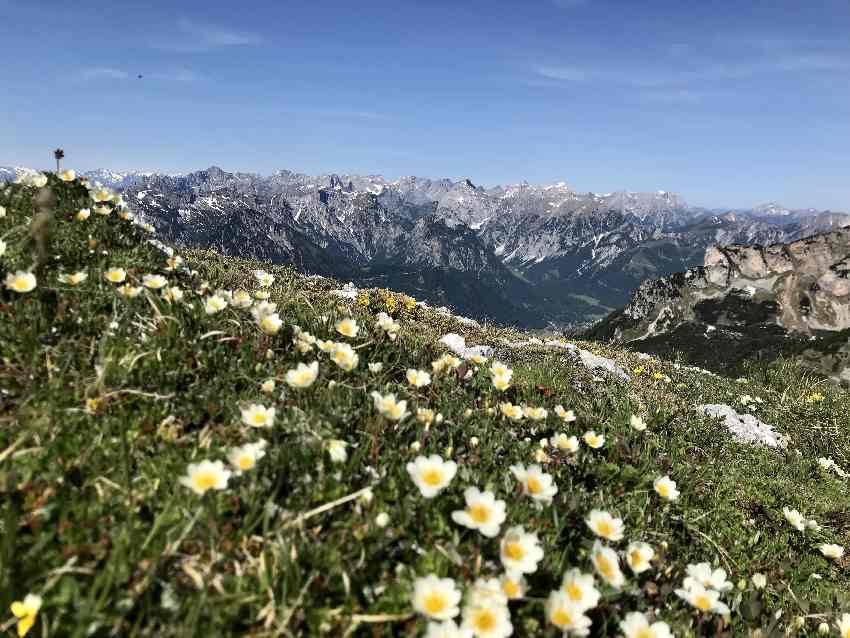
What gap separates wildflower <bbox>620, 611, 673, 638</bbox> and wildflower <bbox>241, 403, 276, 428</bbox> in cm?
246

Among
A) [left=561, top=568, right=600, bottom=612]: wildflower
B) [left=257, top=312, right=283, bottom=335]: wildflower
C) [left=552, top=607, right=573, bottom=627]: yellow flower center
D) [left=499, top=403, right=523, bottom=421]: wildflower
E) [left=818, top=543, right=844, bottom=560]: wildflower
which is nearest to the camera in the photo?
[left=552, top=607, right=573, bottom=627]: yellow flower center

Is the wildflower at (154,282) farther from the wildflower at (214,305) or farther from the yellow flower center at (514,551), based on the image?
the yellow flower center at (514,551)

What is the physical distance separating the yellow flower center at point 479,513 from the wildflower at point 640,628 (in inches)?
36.4

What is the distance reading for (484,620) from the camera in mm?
2541

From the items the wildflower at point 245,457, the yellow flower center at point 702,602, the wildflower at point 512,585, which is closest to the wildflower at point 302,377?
the wildflower at point 245,457

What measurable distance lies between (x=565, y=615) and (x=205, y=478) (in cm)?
208

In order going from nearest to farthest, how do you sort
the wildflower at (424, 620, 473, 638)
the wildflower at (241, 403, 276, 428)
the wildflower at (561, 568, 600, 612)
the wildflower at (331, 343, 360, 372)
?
1. the wildflower at (424, 620, 473, 638)
2. the wildflower at (561, 568, 600, 612)
3. the wildflower at (241, 403, 276, 428)
4. the wildflower at (331, 343, 360, 372)

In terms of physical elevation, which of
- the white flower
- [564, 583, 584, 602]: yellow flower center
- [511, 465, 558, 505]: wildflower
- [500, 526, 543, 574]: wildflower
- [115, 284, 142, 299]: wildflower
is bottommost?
the white flower

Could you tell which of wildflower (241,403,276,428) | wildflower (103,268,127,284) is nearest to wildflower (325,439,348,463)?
wildflower (241,403,276,428)

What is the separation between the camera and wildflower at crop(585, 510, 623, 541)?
348cm

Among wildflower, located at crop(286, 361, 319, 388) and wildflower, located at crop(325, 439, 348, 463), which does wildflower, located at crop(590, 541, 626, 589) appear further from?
wildflower, located at crop(286, 361, 319, 388)

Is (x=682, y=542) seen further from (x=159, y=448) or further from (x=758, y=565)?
(x=159, y=448)

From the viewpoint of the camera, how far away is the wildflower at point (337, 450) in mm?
3529

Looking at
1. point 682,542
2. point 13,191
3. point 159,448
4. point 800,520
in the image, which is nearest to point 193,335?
point 159,448
